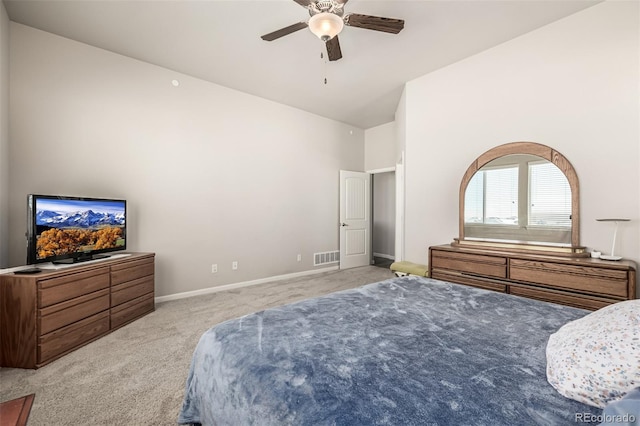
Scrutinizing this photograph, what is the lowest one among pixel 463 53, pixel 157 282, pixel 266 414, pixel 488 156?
pixel 157 282

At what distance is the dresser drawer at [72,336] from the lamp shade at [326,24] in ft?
10.1

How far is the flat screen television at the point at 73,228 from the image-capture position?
2.24m

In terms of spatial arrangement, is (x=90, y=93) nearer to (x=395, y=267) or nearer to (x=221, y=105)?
(x=221, y=105)

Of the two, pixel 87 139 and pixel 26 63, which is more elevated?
pixel 26 63

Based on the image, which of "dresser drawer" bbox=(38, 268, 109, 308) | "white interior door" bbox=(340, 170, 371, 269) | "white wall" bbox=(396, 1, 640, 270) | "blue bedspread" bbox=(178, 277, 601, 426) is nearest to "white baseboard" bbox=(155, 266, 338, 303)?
"white interior door" bbox=(340, 170, 371, 269)

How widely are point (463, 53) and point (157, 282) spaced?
465cm

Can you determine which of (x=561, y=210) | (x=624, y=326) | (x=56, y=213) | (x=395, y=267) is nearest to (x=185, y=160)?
(x=56, y=213)

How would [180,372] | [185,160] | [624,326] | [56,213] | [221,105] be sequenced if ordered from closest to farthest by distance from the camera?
[624,326]
[180,372]
[56,213]
[185,160]
[221,105]

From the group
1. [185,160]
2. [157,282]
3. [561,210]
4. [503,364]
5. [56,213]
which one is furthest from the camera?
[185,160]

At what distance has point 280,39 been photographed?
2834 millimetres

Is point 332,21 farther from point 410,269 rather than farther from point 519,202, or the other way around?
point 410,269

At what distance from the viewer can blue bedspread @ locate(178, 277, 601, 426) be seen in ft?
2.46

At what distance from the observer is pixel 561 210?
8.56 feet

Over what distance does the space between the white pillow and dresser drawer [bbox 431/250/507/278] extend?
183 centimetres
